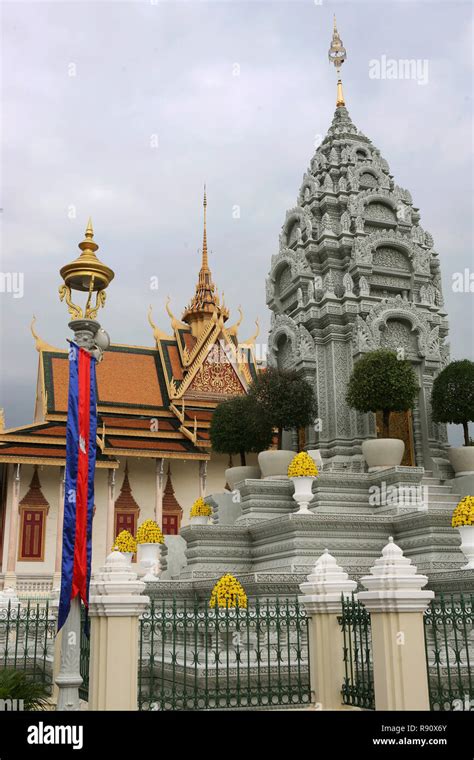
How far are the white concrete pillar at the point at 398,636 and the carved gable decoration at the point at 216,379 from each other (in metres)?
23.3

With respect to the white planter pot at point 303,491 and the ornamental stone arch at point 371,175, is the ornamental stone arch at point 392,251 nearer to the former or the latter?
the ornamental stone arch at point 371,175

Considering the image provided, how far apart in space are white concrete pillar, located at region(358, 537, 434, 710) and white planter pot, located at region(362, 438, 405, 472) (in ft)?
27.9

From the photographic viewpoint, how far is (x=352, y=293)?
17125 mm

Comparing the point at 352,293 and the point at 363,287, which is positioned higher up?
the point at 363,287

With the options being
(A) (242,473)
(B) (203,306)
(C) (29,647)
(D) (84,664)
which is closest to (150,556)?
(A) (242,473)

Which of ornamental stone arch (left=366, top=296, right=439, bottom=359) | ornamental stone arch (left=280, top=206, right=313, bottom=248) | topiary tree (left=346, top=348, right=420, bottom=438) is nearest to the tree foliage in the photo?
topiary tree (left=346, top=348, right=420, bottom=438)

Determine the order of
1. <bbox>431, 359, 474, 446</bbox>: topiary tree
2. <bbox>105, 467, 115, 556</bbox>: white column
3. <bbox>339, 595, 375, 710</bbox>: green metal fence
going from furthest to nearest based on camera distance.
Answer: <bbox>105, 467, 115, 556</bbox>: white column < <bbox>431, 359, 474, 446</bbox>: topiary tree < <bbox>339, 595, 375, 710</bbox>: green metal fence

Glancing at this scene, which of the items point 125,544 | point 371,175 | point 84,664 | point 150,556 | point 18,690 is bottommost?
point 18,690

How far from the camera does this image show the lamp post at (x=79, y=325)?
600cm

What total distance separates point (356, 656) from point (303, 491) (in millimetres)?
6966

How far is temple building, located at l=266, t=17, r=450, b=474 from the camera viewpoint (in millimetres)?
16281

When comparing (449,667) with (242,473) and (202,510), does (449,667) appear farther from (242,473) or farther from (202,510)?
(202,510)

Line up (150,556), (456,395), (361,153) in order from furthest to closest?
(361,153) → (150,556) → (456,395)

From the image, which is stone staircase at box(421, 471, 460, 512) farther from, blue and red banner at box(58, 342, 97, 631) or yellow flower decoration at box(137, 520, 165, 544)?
blue and red banner at box(58, 342, 97, 631)
